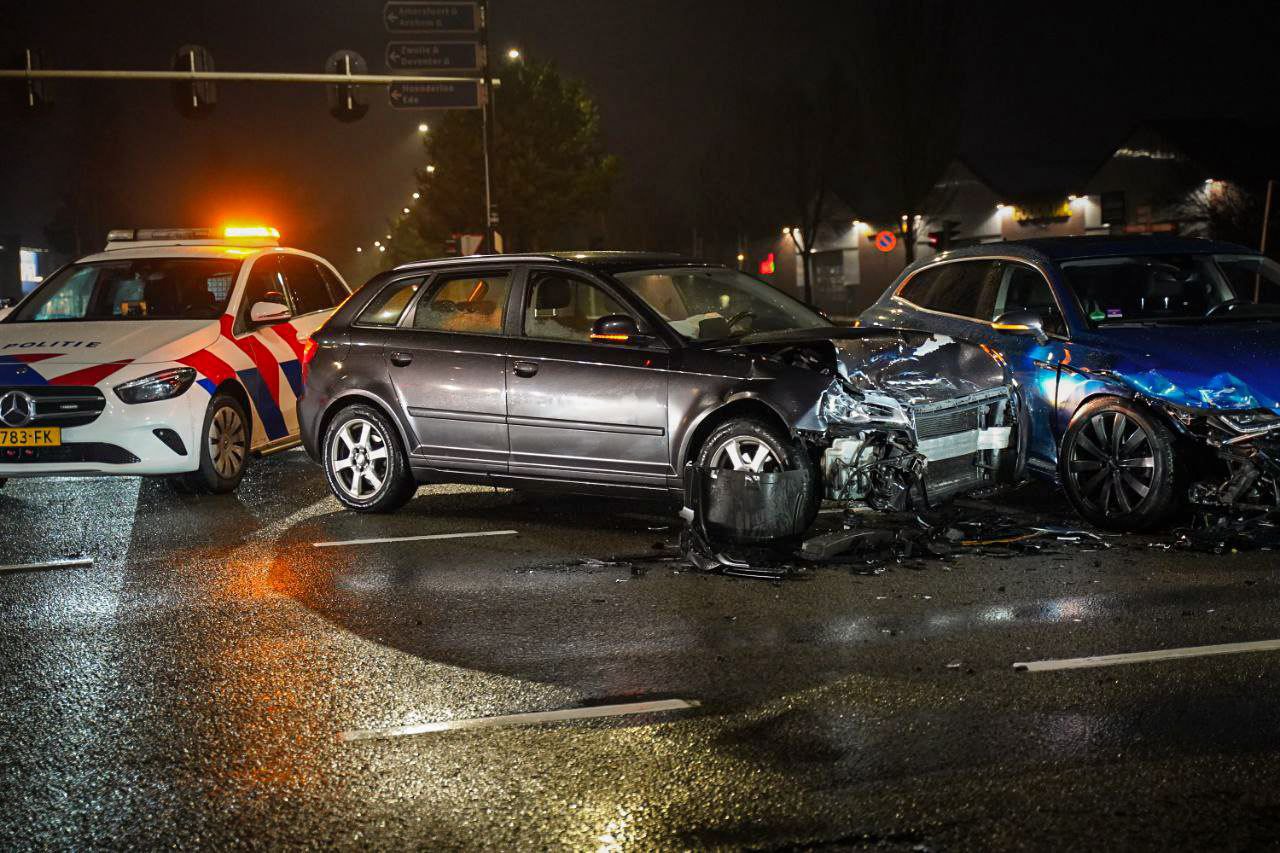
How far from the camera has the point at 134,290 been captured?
11.7 meters

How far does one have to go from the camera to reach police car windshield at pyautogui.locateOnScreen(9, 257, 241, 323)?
11469mm

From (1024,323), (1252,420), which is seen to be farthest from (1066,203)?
(1252,420)

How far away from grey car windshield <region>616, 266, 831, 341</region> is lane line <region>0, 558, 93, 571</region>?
3572 millimetres

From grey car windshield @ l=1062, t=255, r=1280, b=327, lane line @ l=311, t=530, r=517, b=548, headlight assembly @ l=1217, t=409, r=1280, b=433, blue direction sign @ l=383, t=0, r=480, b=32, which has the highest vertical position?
blue direction sign @ l=383, t=0, r=480, b=32

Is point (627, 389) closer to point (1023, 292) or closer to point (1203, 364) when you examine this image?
point (1023, 292)

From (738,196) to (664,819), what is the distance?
263 ft

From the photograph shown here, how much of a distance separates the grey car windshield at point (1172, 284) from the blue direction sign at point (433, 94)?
20372mm

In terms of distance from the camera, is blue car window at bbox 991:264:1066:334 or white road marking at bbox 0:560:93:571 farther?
blue car window at bbox 991:264:1066:334

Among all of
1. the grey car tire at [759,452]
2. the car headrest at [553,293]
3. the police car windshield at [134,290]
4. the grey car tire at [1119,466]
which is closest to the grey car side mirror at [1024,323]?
the grey car tire at [1119,466]

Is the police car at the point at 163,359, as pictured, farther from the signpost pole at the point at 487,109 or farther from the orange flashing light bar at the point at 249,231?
the signpost pole at the point at 487,109

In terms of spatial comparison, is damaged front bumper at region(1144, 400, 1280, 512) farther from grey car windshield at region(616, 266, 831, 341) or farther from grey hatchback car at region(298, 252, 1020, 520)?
grey car windshield at region(616, 266, 831, 341)

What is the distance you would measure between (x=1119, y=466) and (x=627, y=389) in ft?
9.28

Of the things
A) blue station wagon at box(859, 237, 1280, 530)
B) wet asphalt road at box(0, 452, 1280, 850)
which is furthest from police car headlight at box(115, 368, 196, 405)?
blue station wagon at box(859, 237, 1280, 530)

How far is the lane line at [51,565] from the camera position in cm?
809
